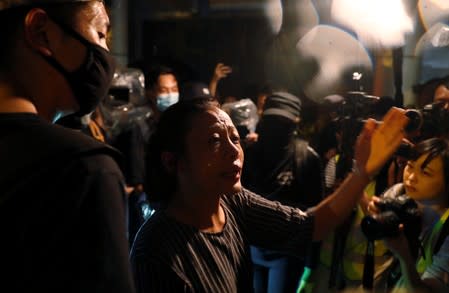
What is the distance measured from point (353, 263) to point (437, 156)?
2.27ft

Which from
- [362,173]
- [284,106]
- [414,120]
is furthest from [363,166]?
[284,106]

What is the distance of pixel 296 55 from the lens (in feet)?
13.4

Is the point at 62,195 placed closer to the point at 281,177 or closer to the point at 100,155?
the point at 100,155

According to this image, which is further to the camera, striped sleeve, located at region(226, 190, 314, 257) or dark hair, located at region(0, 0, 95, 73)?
striped sleeve, located at region(226, 190, 314, 257)

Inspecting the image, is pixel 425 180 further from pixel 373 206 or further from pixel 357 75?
pixel 357 75

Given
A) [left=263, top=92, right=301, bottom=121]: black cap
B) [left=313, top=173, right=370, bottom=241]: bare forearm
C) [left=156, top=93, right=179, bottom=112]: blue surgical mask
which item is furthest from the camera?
[left=156, top=93, right=179, bottom=112]: blue surgical mask

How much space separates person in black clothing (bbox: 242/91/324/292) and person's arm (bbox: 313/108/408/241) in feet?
4.46

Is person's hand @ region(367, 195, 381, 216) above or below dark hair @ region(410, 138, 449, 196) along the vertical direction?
below

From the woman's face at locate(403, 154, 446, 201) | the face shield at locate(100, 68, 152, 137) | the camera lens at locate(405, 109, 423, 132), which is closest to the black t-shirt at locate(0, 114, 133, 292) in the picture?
the camera lens at locate(405, 109, 423, 132)

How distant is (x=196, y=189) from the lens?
1828mm

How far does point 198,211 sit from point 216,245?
0.44 ft

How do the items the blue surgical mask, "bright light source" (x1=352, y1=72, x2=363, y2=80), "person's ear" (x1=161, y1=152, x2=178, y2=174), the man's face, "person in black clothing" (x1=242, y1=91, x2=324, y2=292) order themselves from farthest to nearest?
the blue surgical mask → "person in black clothing" (x1=242, y1=91, x2=324, y2=292) → "bright light source" (x1=352, y1=72, x2=363, y2=80) → the man's face → "person's ear" (x1=161, y1=152, x2=178, y2=174)

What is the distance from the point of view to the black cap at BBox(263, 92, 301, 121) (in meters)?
3.61

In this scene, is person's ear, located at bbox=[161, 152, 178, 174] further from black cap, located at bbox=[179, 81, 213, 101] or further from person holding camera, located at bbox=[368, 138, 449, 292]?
black cap, located at bbox=[179, 81, 213, 101]
